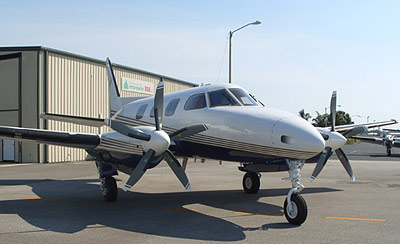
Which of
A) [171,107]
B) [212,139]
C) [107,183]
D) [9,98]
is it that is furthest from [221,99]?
[9,98]

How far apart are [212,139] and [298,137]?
105 inches

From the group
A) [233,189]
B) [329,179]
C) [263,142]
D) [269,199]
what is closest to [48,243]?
[263,142]

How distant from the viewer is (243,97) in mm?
10891

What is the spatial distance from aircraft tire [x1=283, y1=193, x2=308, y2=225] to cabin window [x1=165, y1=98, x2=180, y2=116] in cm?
501

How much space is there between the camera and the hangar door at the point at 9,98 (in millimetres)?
27484

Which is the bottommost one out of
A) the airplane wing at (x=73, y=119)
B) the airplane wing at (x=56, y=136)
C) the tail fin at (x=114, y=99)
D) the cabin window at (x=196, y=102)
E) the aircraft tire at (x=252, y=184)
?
the aircraft tire at (x=252, y=184)

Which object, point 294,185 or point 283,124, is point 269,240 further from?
point 283,124

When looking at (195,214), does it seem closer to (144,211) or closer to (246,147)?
(144,211)

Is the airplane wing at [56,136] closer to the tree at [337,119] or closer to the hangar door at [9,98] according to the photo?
the hangar door at [9,98]

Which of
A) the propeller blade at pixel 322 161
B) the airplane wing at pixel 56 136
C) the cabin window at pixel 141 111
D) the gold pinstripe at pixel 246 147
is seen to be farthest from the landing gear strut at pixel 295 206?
the cabin window at pixel 141 111

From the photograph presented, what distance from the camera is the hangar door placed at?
90.2 feet

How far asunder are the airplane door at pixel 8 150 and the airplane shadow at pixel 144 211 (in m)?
14.3

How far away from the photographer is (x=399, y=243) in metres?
6.88

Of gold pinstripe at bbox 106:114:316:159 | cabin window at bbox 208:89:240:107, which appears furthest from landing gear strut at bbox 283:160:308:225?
cabin window at bbox 208:89:240:107
